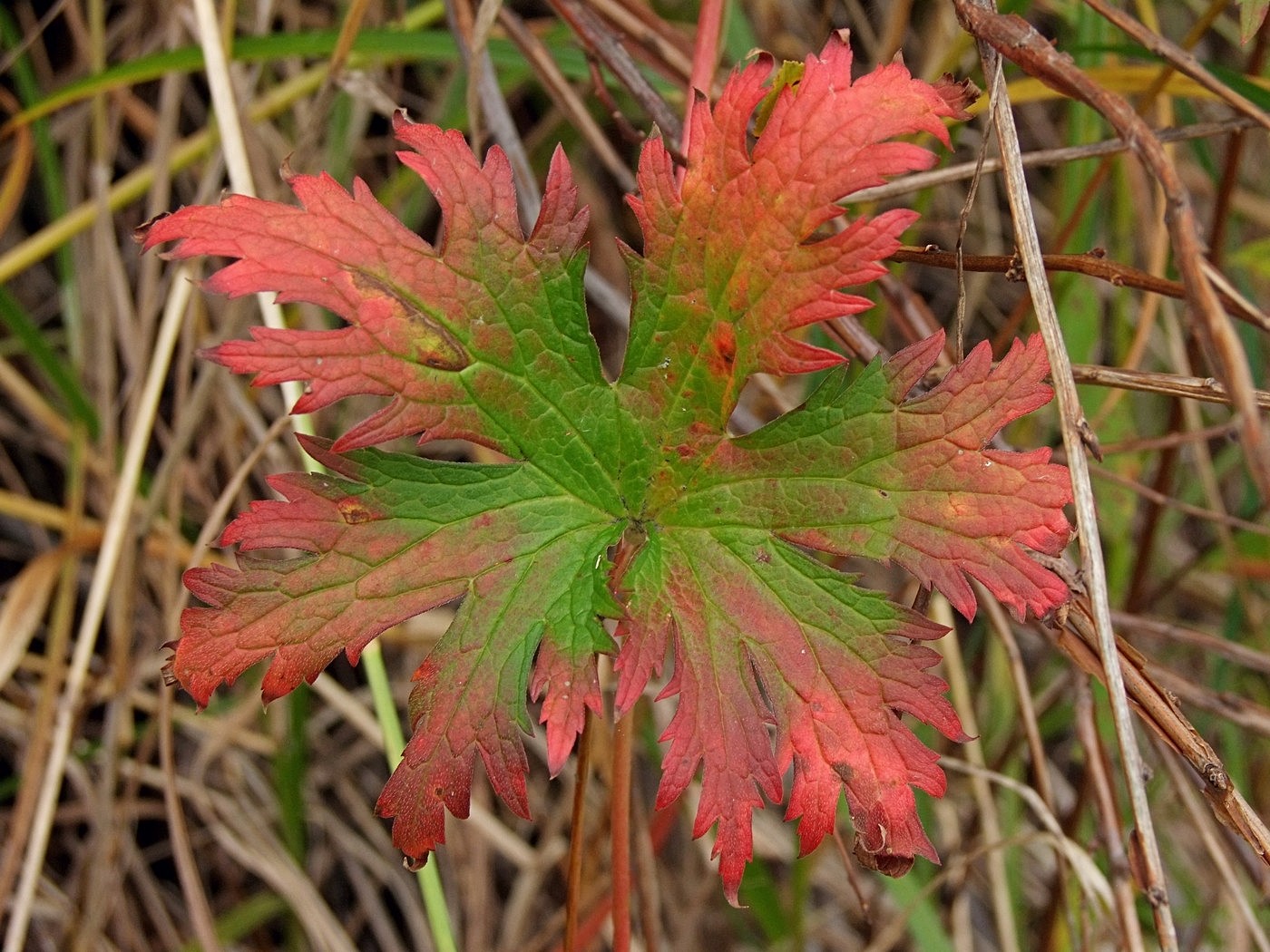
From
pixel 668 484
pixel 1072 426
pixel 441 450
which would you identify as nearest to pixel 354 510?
pixel 668 484

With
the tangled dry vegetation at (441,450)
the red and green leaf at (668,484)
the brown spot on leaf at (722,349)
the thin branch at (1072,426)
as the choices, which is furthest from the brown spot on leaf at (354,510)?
the thin branch at (1072,426)

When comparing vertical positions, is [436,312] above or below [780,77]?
below

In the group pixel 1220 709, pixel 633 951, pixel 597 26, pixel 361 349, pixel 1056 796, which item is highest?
pixel 597 26

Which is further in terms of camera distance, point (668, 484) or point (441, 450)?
point (441, 450)

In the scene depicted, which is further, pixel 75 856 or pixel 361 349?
pixel 75 856

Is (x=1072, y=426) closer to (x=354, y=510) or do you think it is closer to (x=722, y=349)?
(x=722, y=349)

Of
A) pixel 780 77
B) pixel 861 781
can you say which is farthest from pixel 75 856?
pixel 780 77

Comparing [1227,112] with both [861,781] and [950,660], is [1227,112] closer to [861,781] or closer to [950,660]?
[950,660]
